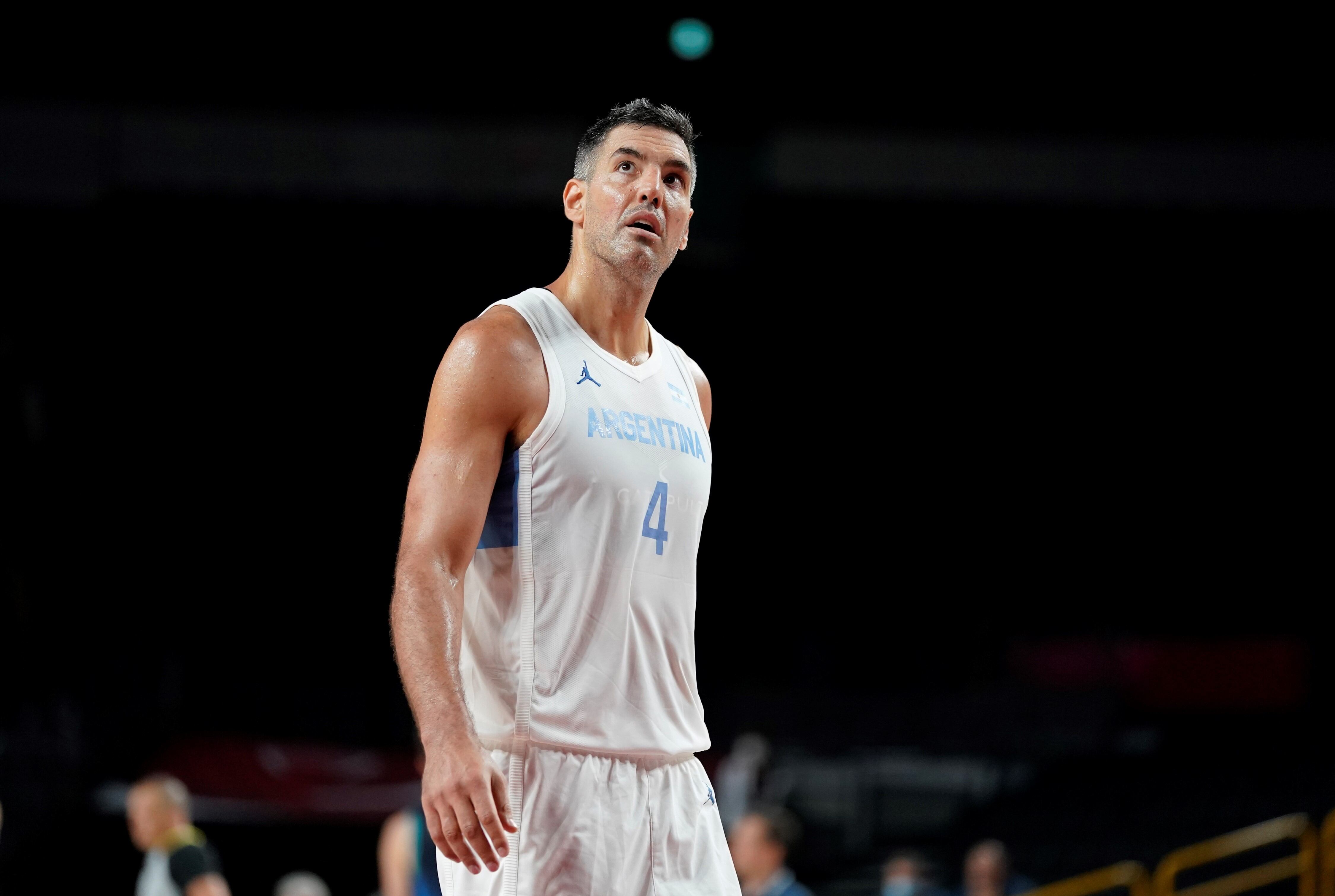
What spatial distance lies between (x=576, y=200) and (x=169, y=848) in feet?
15.9

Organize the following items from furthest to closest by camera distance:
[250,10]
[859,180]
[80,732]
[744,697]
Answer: [859,180] → [744,697] → [80,732] → [250,10]

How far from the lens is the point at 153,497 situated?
1489 cm

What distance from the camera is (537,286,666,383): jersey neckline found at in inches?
102

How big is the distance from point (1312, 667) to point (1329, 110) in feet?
19.4

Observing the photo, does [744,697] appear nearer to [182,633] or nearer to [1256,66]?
[182,633]

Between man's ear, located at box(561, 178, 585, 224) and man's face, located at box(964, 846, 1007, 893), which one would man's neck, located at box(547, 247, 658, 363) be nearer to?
man's ear, located at box(561, 178, 585, 224)

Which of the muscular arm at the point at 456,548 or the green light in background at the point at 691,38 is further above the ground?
the green light in background at the point at 691,38

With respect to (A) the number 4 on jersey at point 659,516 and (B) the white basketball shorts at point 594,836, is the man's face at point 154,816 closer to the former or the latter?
(B) the white basketball shorts at point 594,836

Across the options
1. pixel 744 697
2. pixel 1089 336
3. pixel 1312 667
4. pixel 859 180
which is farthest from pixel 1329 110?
pixel 744 697

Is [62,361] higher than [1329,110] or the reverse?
the reverse

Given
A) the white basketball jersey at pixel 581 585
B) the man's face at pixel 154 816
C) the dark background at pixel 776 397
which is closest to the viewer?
the white basketball jersey at pixel 581 585

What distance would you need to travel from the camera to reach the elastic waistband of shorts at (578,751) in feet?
7.68

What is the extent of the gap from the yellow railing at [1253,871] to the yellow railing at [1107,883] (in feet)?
0.26

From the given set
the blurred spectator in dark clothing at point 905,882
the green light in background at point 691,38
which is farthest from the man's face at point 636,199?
the green light in background at point 691,38
